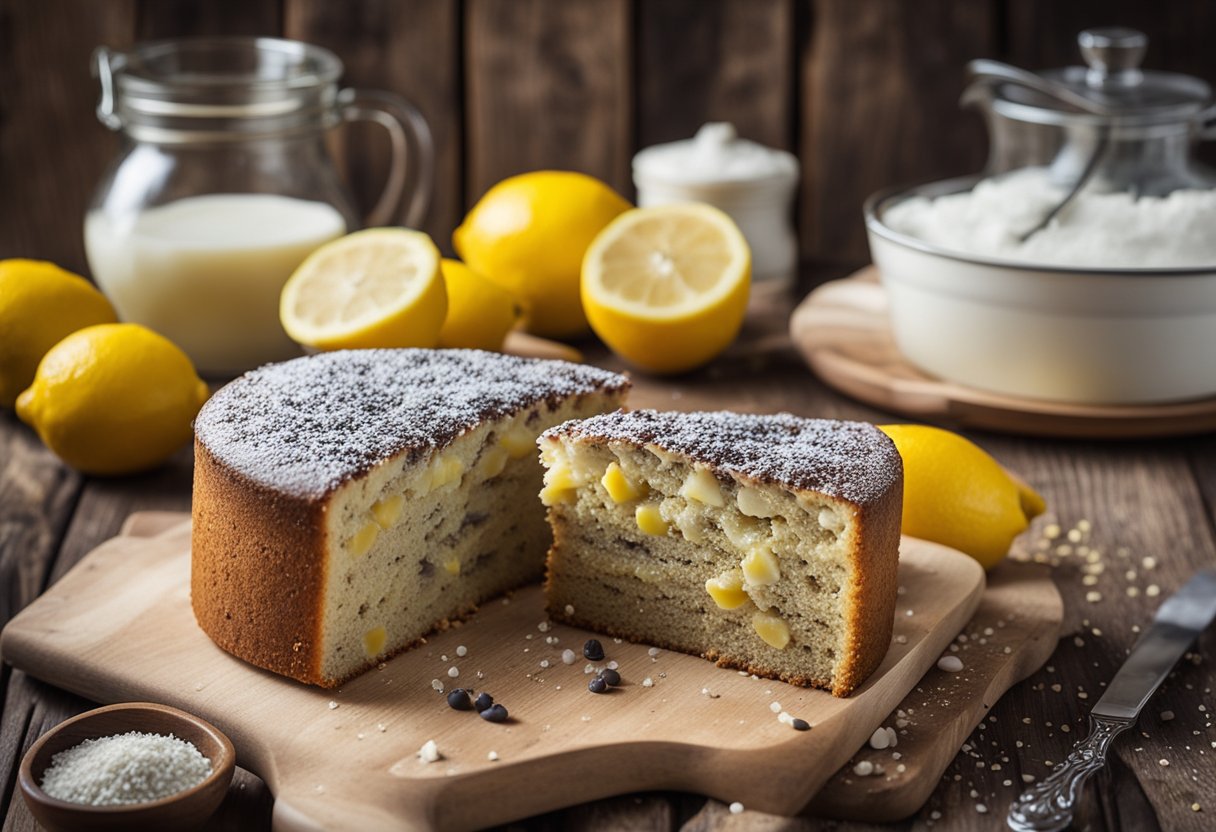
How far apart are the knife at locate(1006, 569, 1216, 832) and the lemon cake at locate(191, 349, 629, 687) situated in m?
1.00

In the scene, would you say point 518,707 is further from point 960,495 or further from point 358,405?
point 960,495

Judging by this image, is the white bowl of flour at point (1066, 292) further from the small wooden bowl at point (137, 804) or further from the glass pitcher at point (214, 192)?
the small wooden bowl at point (137, 804)

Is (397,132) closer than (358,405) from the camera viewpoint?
No

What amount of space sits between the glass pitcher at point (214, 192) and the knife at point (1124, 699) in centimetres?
207

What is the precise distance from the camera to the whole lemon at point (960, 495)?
8.49 ft

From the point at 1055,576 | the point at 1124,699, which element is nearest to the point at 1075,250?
the point at 1055,576

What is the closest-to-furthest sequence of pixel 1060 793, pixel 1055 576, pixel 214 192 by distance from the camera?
pixel 1060 793 < pixel 1055 576 < pixel 214 192

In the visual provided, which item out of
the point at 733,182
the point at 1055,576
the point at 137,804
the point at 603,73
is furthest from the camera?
the point at 603,73

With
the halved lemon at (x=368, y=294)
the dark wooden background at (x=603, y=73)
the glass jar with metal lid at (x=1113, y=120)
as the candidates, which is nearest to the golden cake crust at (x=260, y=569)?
the halved lemon at (x=368, y=294)

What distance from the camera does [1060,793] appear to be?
6.43 ft

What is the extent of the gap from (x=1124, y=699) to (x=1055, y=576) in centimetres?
52

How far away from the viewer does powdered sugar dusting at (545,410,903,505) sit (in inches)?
86.3

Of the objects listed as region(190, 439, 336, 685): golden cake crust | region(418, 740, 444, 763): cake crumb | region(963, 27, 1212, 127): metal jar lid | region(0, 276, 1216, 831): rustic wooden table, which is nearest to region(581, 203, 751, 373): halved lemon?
region(0, 276, 1216, 831): rustic wooden table

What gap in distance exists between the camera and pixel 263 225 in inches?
136
